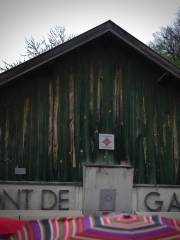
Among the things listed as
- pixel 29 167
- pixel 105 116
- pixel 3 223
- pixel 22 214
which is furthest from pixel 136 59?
pixel 3 223

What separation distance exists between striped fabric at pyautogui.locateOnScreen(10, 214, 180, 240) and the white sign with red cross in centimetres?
674

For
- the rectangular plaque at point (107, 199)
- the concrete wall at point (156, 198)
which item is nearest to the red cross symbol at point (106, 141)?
the rectangular plaque at point (107, 199)

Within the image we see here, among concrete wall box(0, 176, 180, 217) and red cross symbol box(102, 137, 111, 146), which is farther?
red cross symbol box(102, 137, 111, 146)

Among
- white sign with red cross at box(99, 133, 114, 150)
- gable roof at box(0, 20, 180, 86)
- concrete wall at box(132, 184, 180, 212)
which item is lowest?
concrete wall at box(132, 184, 180, 212)

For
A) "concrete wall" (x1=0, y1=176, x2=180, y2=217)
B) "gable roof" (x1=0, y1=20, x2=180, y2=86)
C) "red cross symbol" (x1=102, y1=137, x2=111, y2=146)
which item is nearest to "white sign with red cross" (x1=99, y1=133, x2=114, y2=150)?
"red cross symbol" (x1=102, y1=137, x2=111, y2=146)

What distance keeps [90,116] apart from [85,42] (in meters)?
2.24

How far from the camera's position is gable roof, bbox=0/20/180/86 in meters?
11.8

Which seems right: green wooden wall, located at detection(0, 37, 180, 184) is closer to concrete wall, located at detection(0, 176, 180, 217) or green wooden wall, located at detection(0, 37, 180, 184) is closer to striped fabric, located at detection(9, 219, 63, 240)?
concrete wall, located at detection(0, 176, 180, 217)

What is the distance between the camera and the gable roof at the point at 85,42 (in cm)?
1180

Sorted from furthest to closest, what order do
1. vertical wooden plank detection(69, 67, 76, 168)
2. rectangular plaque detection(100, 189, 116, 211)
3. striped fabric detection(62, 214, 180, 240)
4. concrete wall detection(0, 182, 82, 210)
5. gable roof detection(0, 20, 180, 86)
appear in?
rectangular plaque detection(100, 189, 116, 211) → vertical wooden plank detection(69, 67, 76, 168) → concrete wall detection(0, 182, 82, 210) → gable roof detection(0, 20, 180, 86) → striped fabric detection(62, 214, 180, 240)

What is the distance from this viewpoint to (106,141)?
12.8 m

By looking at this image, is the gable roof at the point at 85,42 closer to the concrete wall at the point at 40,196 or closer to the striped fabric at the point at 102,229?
the concrete wall at the point at 40,196

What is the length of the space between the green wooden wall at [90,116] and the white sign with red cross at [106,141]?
0.50ft

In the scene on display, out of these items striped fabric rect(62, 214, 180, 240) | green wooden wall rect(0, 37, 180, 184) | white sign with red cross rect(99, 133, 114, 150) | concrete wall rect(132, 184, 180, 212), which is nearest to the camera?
striped fabric rect(62, 214, 180, 240)
